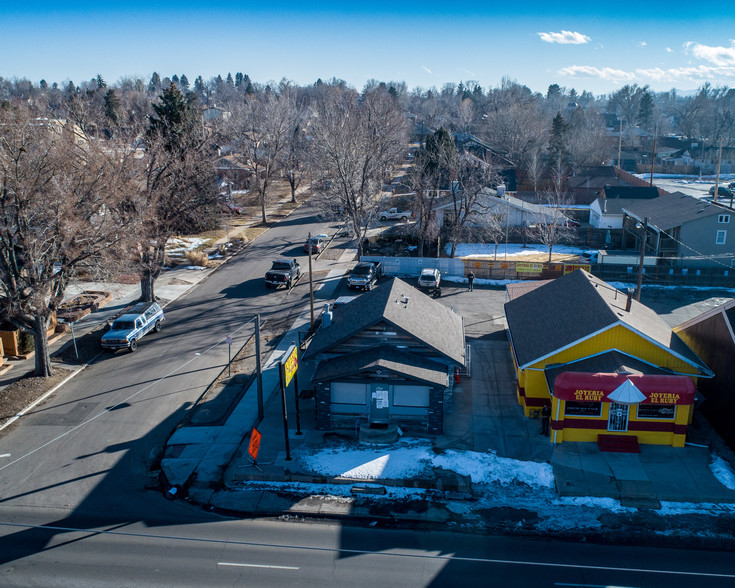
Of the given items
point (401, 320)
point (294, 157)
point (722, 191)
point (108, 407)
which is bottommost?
point (108, 407)

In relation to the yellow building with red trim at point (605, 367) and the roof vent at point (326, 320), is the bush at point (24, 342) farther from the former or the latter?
the yellow building with red trim at point (605, 367)

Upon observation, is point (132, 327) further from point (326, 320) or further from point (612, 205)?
point (612, 205)

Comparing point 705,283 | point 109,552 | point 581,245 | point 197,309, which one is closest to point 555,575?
point 109,552

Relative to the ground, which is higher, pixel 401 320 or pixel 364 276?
pixel 401 320

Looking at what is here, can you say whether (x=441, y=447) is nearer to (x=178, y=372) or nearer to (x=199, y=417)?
(x=199, y=417)

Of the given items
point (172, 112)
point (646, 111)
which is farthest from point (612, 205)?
point (646, 111)

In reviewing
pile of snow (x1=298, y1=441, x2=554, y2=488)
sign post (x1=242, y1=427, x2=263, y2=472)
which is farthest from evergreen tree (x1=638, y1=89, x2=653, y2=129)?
sign post (x1=242, y1=427, x2=263, y2=472)

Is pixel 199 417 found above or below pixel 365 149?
below

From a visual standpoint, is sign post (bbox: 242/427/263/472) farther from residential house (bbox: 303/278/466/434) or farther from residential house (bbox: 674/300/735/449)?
residential house (bbox: 674/300/735/449)
